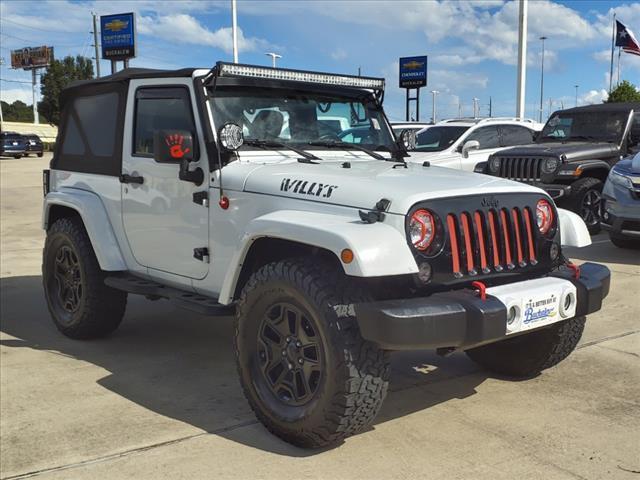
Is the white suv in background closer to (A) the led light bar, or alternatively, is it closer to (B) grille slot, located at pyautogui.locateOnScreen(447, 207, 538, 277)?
(A) the led light bar

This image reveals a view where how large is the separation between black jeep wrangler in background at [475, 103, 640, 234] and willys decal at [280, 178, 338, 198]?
6.70 meters

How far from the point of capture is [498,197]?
3.47 m

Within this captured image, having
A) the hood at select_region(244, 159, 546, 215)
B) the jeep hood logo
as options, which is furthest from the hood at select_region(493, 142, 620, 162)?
the jeep hood logo

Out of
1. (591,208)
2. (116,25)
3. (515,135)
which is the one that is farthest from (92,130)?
(116,25)

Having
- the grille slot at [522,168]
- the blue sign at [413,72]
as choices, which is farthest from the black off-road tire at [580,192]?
the blue sign at [413,72]

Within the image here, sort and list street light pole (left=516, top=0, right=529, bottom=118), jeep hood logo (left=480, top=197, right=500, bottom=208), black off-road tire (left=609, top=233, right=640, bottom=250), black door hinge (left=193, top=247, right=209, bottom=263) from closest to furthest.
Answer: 1. jeep hood logo (left=480, top=197, right=500, bottom=208)
2. black door hinge (left=193, top=247, right=209, bottom=263)
3. black off-road tire (left=609, top=233, right=640, bottom=250)
4. street light pole (left=516, top=0, right=529, bottom=118)

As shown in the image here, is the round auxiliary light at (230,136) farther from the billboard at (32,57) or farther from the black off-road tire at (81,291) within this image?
the billboard at (32,57)

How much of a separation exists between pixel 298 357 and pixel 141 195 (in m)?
1.91

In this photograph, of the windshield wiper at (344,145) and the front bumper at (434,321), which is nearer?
the front bumper at (434,321)

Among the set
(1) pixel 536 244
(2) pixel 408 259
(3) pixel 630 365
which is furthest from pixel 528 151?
(2) pixel 408 259

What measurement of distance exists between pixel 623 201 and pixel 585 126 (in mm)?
3404

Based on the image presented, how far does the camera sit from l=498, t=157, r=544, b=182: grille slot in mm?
9898

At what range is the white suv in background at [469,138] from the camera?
36.3ft

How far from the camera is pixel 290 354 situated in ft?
10.9
